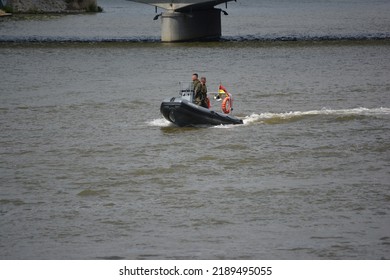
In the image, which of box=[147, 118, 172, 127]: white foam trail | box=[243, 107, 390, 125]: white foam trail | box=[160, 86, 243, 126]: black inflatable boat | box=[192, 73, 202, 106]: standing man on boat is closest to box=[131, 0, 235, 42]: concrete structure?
box=[243, 107, 390, 125]: white foam trail

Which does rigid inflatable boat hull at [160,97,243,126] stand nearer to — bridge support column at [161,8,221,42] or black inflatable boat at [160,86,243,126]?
black inflatable boat at [160,86,243,126]

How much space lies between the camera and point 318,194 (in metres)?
27.1

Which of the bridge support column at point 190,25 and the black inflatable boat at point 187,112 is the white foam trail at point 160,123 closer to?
the black inflatable boat at point 187,112

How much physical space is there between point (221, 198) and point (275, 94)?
23559 mm

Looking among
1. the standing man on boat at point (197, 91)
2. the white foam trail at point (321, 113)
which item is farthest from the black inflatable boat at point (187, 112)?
the white foam trail at point (321, 113)

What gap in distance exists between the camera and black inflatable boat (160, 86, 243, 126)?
35.9 m

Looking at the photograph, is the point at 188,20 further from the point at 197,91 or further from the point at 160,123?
the point at 197,91

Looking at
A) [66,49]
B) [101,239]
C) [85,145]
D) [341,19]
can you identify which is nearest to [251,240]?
[101,239]

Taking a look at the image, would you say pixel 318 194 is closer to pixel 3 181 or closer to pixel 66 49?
pixel 3 181

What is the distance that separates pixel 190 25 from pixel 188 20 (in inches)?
34.7

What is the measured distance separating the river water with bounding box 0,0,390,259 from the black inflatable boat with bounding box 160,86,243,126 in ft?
1.51

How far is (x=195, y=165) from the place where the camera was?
31469mm

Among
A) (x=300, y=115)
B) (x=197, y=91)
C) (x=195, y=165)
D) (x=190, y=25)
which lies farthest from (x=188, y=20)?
(x=195, y=165)

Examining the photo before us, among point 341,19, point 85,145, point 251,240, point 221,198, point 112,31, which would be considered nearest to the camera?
point 251,240
